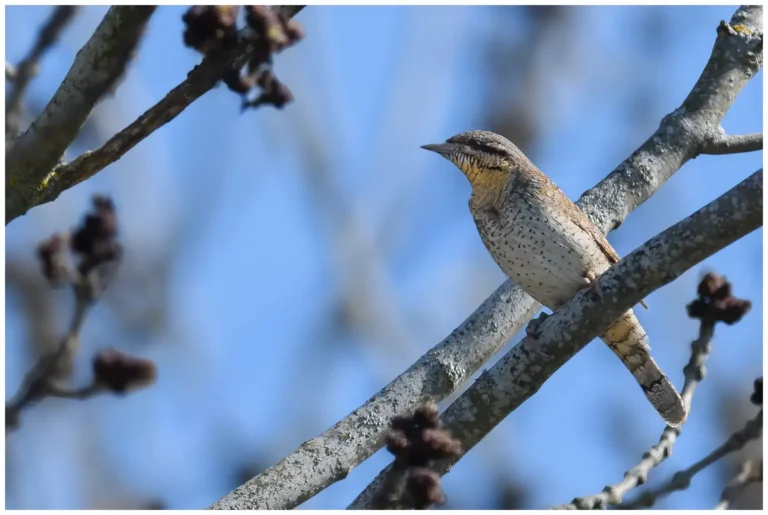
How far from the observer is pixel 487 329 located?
4059 mm

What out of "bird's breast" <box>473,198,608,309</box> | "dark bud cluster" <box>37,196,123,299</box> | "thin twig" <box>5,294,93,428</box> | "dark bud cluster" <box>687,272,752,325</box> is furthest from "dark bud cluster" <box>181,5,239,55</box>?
"bird's breast" <box>473,198,608,309</box>

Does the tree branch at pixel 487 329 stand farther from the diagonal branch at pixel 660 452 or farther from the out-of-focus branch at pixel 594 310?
the diagonal branch at pixel 660 452

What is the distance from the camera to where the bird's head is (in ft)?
15.8

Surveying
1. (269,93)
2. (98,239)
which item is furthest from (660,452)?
(98,239)

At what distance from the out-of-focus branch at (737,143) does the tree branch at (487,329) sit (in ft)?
0.26

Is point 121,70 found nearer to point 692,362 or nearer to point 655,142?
point 692,362

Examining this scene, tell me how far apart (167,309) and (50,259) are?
10.3ft

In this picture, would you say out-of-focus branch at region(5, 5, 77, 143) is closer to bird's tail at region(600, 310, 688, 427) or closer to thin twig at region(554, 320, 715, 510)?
thin twig at region(554, 320, 715, 510)

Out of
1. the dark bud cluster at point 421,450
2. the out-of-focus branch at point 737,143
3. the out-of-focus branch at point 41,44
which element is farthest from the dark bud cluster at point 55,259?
the out-of-focus branch at point 737,143

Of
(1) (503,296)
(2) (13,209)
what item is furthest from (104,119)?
(2) (13,209)

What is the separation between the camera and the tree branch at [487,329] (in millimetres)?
3361

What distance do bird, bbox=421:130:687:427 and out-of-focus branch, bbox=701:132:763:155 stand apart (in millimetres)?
720

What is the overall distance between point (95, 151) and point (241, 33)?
3.35ft

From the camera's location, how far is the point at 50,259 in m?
1.64
